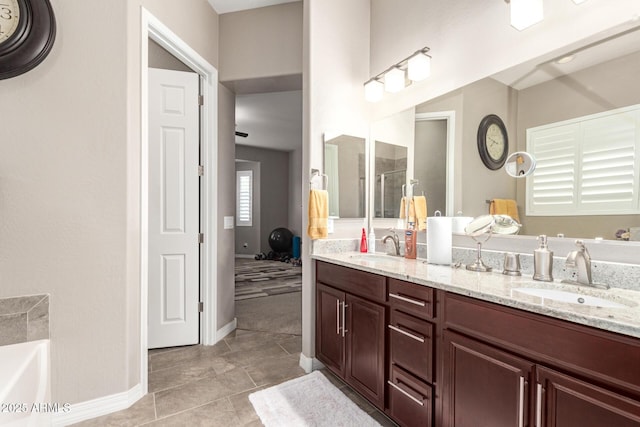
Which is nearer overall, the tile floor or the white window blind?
the tile floor

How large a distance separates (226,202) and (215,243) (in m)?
0.43

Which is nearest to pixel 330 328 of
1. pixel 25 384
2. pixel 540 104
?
pixel 25 384

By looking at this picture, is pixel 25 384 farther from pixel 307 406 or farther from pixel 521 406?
pixel 521 406

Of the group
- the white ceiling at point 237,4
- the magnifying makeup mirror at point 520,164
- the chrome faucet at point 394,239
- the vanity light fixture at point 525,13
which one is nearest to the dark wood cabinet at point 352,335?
the chrome faucet at point 394,239

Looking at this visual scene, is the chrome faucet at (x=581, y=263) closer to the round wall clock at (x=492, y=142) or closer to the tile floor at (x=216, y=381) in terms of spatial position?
the round wall clock at (x=492, y=142)

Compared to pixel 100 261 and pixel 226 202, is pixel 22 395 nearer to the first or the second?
pixel 100 261

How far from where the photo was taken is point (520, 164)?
61.7 inches

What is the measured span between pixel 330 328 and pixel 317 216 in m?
0.79

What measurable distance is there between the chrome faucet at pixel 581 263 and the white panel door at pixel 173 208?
2.58 m

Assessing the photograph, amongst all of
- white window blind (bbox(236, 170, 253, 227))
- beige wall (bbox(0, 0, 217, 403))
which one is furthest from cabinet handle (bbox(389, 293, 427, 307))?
white window blind (bbox(236, 170, 253, 227))

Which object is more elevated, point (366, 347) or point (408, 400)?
point (366, 347)

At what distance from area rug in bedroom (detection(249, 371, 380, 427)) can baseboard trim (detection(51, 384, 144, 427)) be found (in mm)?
735

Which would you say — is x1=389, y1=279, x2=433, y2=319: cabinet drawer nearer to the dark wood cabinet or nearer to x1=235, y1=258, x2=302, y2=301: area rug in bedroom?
the dark wood cabinet

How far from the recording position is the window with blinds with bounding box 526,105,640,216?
1.23 metres
